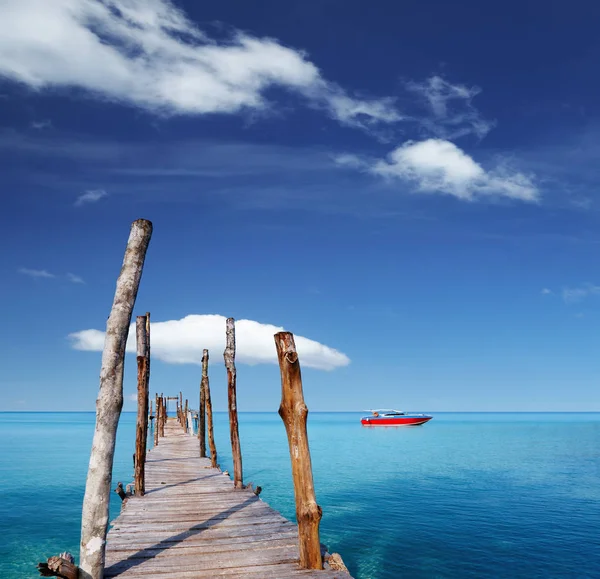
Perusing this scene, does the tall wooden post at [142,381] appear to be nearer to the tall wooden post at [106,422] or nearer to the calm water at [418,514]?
the calm water at [418,514]

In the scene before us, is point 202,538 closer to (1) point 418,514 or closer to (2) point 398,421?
(1) point 418,514

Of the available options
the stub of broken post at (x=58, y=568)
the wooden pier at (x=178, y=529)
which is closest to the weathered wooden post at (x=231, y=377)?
the wooden pier at (x=178, y=529)

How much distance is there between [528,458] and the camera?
172 feet

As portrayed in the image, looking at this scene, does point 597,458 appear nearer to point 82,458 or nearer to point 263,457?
point 263,457

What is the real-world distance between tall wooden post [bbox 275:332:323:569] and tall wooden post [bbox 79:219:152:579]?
2319 millimetres

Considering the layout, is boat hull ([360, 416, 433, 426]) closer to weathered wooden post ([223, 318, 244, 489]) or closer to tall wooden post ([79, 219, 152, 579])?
weathered wooden post ([223, 318, 244, 489])

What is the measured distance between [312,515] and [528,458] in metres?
53.2

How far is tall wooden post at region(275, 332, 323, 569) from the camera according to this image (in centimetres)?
727

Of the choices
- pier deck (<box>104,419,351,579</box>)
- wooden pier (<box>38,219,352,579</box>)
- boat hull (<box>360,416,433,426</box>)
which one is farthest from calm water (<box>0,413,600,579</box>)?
boat hull (<box>360,416,433,426</box>)

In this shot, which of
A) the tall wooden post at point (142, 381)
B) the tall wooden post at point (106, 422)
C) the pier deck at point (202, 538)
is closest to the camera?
the tall wooden post at point (106, 422)

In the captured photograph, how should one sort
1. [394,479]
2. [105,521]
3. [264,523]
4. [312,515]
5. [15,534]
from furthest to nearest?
[394,479] → [15,534] → [264,523] → [312,515] → [105,521]

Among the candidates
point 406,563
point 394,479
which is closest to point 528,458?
point 394,479

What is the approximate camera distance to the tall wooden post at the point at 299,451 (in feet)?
23.9

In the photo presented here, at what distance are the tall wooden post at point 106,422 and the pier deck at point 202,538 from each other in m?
0.63
